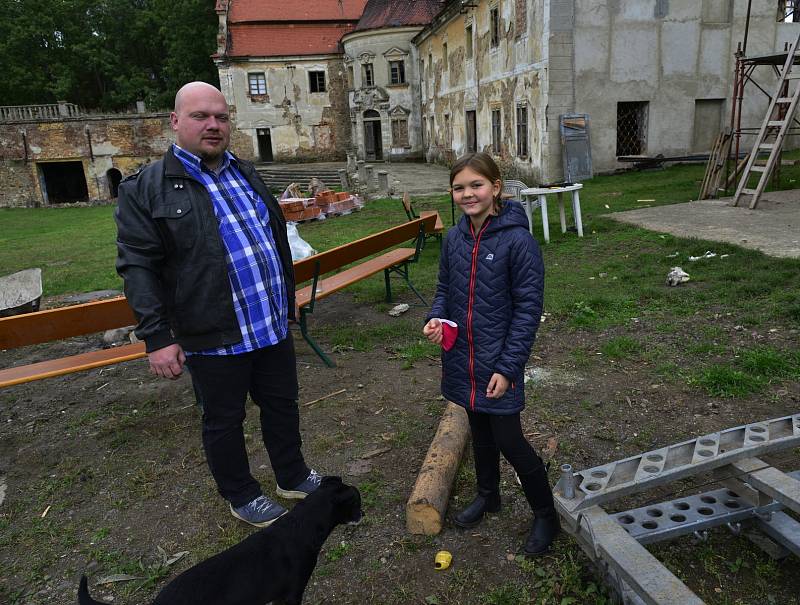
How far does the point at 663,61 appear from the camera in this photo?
1543 centimetres

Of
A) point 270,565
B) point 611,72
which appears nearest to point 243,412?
point 270,565

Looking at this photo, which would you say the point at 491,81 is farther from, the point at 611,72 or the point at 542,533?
the point at 542,533

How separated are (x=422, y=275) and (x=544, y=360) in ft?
10.3

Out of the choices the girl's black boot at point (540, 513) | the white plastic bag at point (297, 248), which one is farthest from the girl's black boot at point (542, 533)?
the white plastic bag at point (297, 248)

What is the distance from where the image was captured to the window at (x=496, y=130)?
62.5 ft

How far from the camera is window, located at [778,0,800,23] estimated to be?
1570 centimetres

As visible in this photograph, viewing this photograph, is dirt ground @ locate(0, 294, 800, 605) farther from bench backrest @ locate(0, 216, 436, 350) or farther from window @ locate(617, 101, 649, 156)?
window @ locate(617, 101, 649, 156)

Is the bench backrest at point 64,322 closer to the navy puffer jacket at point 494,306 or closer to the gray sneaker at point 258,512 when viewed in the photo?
the gray sneaker at point 258,512

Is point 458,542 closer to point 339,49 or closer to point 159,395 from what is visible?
point 159,395

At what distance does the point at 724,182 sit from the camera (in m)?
12.0

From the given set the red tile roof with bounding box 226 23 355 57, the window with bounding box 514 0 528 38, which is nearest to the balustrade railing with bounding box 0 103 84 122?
the red tile roof with bounding box 226 23 355 57

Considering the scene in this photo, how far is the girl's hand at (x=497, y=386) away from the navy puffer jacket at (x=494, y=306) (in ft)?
0.08

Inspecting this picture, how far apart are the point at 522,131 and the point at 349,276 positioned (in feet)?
42.2

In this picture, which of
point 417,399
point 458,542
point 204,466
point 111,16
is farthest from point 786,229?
point 111,16
